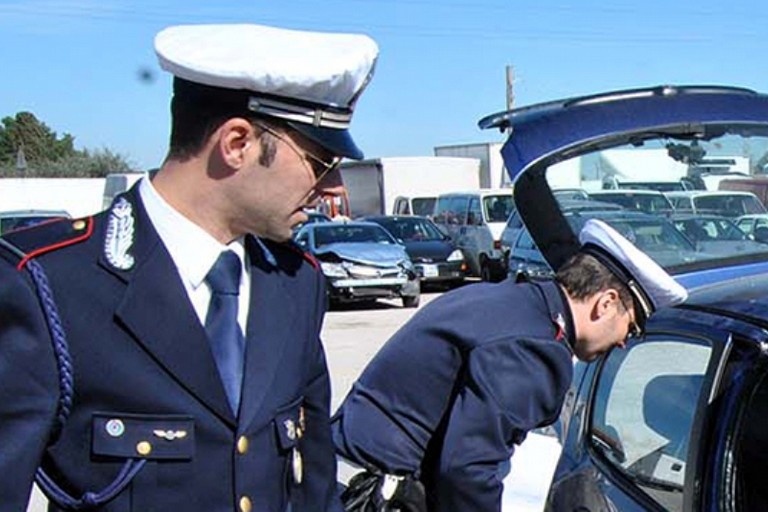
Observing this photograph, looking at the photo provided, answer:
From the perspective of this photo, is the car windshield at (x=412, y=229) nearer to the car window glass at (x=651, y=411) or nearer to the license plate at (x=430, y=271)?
the license plate at (x=430, y=271)

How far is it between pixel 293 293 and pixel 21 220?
55.1ft

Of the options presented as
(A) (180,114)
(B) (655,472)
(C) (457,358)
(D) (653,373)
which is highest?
(A) (180,114)

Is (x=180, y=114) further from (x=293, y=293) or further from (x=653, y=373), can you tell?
(x=653, y=373)

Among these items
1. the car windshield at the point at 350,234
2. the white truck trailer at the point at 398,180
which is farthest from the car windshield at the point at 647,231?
the white truck trailer at the point at 398,180

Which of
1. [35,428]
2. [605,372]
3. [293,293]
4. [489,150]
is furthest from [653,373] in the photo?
[489,150]

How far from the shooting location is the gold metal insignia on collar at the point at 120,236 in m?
1.45

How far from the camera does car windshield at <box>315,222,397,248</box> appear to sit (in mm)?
14898

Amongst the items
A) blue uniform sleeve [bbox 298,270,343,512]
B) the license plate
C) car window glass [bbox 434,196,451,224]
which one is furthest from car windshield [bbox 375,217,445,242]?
blue uniform sleeve [bbox 298,270,343,512]

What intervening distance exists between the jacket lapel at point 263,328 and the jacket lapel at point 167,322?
6 centimetres

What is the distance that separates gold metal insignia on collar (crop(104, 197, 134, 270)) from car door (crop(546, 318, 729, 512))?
1608mm

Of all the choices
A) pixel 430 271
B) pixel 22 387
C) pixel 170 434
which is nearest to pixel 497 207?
pixel 430 271

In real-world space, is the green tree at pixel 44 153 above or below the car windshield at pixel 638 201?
below

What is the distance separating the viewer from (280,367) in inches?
62.8

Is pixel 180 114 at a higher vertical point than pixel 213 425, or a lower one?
higher
